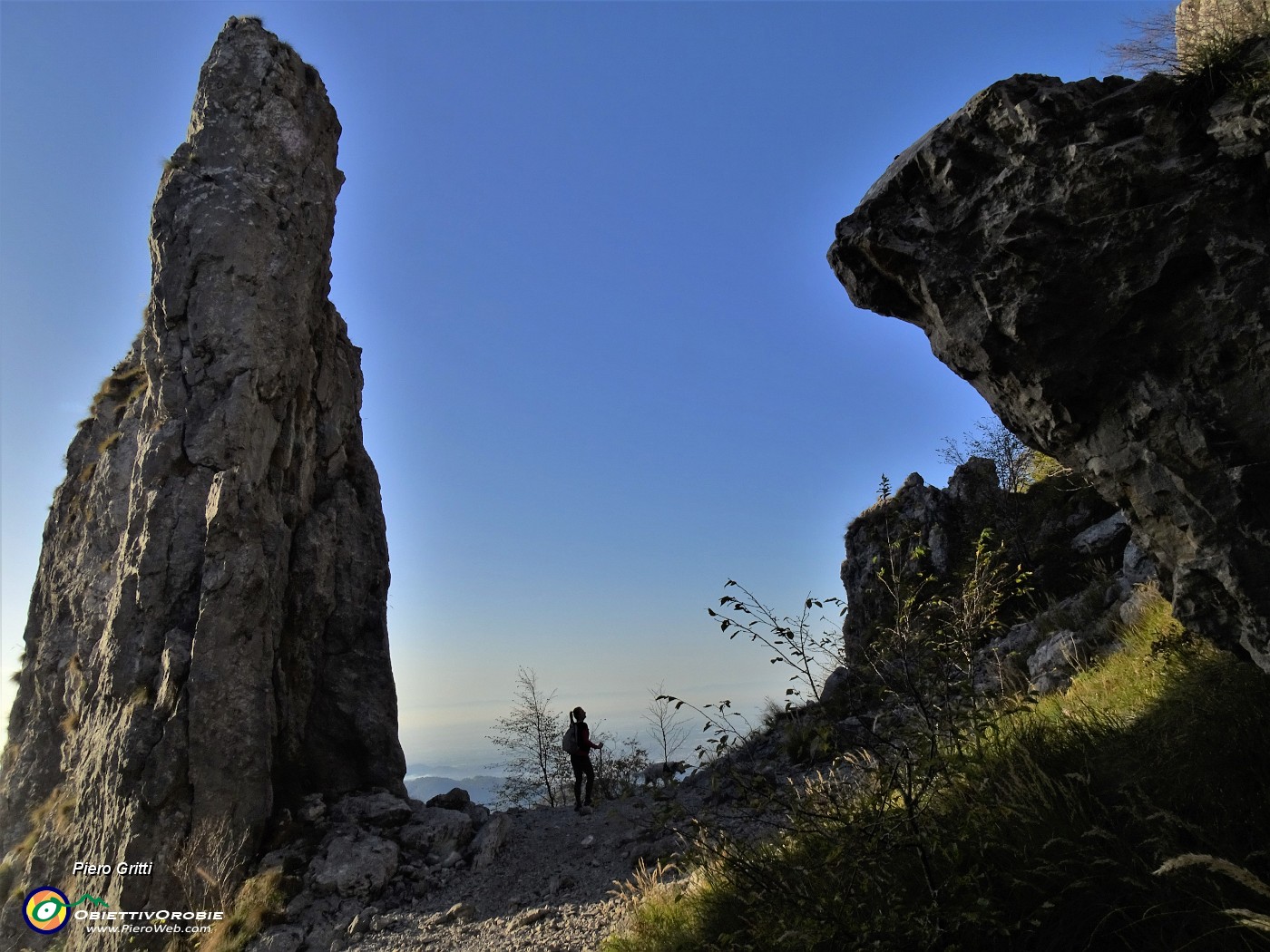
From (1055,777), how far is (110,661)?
16747 mm

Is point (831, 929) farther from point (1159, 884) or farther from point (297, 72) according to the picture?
point (297, 72)

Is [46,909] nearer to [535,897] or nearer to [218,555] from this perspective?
[218,555]

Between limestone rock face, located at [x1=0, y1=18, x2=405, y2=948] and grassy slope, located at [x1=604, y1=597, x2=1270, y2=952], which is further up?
limestone rock face, located at [x1=0, y1=18, x2=405, y2=948]

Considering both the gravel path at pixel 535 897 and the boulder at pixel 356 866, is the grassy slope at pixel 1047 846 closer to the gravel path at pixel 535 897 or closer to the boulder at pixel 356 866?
the gravel path at pixel 535 897

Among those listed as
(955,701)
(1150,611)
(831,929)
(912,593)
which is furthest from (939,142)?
(1150,611)

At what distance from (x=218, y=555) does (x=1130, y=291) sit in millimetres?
15727

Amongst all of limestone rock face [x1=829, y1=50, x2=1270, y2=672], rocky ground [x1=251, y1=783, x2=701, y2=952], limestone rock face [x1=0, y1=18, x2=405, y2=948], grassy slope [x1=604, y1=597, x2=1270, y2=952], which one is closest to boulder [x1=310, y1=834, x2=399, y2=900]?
rocky ground [x1=251, y1=783, x2=701, y2=952]

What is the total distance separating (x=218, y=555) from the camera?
14828mm

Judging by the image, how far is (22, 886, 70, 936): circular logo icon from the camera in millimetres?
13781

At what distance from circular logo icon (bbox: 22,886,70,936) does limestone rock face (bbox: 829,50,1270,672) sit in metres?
18.2

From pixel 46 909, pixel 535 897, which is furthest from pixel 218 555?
pixel 535 897

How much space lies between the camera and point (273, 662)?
50.7ft

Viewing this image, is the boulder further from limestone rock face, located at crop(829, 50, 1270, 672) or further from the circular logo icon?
limestone rock face, located at crop(829, 50, 1270, 672)

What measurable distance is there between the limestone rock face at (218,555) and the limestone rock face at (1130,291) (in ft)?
46.7
